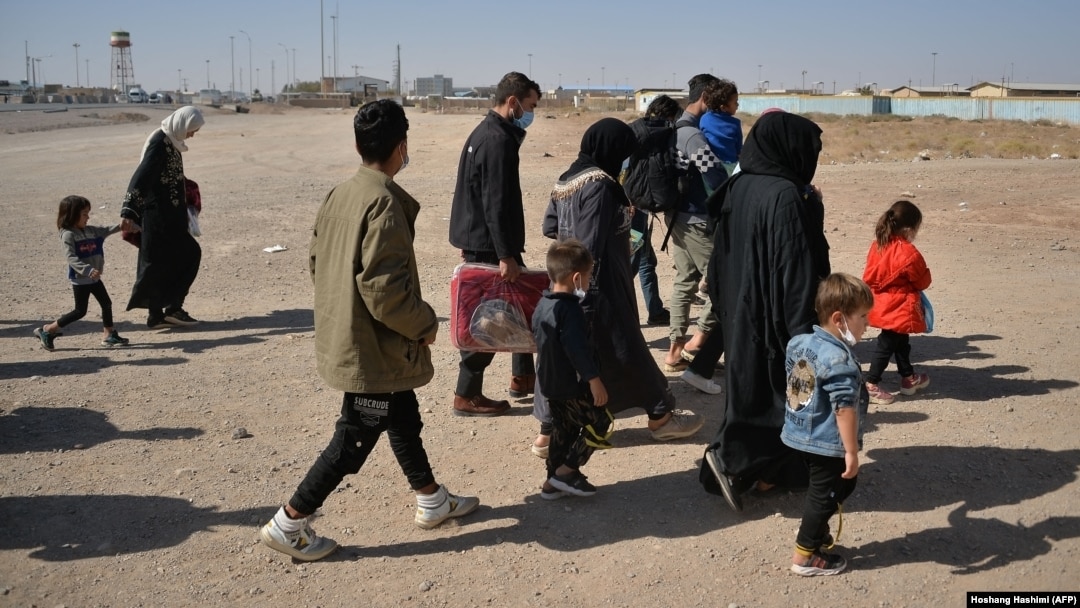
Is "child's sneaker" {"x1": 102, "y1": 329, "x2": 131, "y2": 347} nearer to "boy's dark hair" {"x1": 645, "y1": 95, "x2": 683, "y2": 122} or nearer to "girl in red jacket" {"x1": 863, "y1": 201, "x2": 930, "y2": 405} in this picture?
"boy's dark hair" {"x1": 645, "y1": 95, "x2": 683, "y2": 122}

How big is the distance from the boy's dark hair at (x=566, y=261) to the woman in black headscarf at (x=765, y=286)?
74 centimetres

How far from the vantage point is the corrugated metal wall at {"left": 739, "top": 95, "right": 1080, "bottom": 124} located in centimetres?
5041

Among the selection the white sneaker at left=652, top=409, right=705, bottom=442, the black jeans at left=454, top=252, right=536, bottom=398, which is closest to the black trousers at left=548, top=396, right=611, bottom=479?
the white sneaker at left=652, top=409, right=705, bottom=442

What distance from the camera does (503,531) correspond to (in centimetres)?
441

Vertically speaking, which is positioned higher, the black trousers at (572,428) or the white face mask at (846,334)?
the white face mask at (846,334)

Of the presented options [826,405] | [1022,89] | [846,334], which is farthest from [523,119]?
[1022,89]

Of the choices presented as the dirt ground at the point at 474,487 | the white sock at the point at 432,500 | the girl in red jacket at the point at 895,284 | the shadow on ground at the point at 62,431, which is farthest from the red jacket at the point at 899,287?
the shadow on ground at the point at 62,431

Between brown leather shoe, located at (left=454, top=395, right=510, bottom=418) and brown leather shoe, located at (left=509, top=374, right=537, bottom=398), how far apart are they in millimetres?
295

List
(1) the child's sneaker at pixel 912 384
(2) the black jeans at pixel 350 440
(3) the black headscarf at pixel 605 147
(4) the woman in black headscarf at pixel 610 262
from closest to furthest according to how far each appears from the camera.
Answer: (2) the black jeans at pixel 350 440
(4) the woman in black headscarf at pixel 610 262
(3) the black headscarf at pixel 605 147
(1) the child's sneaker at pixel 912 384

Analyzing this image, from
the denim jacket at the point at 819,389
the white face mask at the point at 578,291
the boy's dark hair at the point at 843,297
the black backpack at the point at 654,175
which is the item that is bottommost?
the denim jacket at the point at 819,389

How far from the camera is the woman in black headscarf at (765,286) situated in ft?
13.3

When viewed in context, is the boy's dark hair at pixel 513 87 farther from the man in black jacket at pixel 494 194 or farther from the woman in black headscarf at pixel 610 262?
the woman in black headscarf at pixel 610 262

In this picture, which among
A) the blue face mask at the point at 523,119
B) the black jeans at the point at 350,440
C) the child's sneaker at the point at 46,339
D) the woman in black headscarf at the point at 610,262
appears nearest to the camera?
the black jeans at the point at 350,440

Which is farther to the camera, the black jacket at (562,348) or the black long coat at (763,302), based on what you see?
the black jacket at (562,348)
